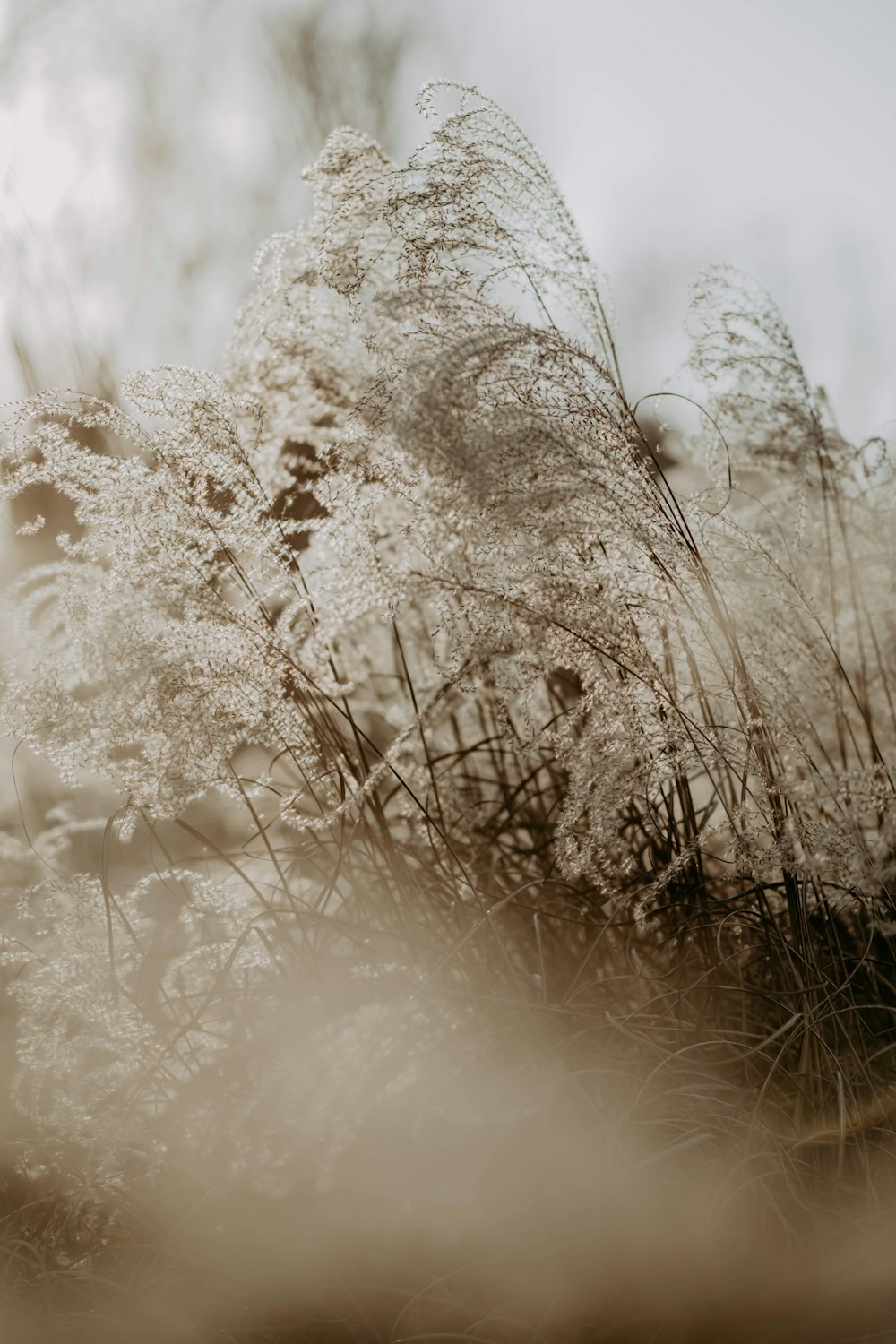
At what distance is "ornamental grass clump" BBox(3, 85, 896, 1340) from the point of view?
99 cm

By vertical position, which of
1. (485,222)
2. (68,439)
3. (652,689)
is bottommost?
(652,689)

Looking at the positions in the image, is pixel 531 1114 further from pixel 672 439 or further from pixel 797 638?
pixel 672 439

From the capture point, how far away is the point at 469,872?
57.4 inches

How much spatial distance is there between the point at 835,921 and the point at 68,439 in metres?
1.29

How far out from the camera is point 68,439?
1.26 meters

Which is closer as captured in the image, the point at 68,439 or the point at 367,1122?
the point at 367,1122

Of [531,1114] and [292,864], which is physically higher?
[292,864]

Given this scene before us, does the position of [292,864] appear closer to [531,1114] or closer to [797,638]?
[531,1114]

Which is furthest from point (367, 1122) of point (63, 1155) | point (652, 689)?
point (652, 689)

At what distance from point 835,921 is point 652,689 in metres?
0.50

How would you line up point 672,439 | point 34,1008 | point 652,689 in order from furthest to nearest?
point 672,439 < point 34,1008 < point 652,689

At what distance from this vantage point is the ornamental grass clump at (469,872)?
0.99m

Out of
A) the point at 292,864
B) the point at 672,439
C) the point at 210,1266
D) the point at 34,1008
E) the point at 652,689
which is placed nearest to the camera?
the point at 210,1266

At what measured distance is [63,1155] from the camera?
3.80 ft
